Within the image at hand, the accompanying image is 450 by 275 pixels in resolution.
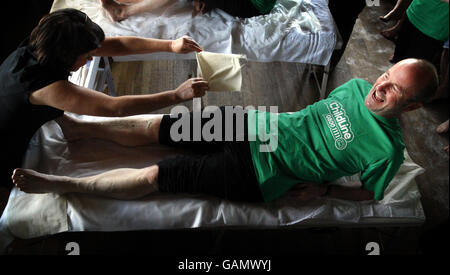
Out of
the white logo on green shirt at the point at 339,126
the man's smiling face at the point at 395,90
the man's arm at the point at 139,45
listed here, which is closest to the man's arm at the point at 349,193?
the white logo on green shirt at the point at 339,126

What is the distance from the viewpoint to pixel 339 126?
1.26m

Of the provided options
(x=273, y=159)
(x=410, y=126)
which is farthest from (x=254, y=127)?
(x=410, y=126)

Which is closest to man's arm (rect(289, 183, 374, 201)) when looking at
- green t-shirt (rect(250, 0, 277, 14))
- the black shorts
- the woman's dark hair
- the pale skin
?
the pale skin

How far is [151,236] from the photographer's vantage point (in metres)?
1.59

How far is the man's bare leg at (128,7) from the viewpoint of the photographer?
6.23ft

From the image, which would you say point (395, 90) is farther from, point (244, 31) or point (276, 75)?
point (276, 75)

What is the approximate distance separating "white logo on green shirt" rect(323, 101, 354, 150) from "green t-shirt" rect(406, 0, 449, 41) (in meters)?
0.38

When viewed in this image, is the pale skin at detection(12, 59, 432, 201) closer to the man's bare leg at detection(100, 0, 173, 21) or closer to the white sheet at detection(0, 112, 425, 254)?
the white sheet at detection(0, 112, 425, 254)

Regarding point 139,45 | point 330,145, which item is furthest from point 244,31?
point 330,145

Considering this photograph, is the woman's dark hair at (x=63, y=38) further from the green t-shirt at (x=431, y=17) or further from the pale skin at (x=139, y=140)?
the green t-shirt at (x=431, y=17)

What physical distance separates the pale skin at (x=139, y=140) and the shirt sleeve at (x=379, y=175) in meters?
0.08

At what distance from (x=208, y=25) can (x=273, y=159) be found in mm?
1027

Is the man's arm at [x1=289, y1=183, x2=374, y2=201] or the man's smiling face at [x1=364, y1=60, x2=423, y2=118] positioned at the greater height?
the man's smiling face at [x1=364, y1=60, x2=423, y2=118]

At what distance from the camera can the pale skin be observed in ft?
3.51
